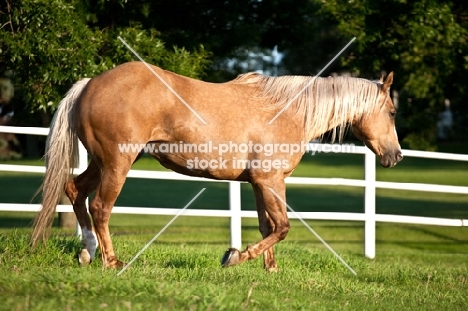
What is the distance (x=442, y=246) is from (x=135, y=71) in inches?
337

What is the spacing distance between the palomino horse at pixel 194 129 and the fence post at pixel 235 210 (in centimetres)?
256

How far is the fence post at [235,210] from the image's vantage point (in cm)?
1005

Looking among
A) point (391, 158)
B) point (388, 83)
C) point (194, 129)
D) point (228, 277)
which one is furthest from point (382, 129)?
point (228, 277)

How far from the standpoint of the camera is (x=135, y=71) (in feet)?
22.4

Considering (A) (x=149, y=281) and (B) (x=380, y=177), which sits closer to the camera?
(A) (x=149, y=281)

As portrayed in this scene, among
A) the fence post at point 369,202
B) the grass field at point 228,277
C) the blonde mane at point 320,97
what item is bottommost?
the fence post at point 369,202

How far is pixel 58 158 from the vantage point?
707 centimetres

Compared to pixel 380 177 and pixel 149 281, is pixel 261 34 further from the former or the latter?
pixel 380 177

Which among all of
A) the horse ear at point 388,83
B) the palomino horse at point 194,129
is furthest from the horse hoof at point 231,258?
the horse ear at point 388,83

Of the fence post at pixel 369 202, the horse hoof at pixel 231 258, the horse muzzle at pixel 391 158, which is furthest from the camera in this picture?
the fence post at pixel 369 202

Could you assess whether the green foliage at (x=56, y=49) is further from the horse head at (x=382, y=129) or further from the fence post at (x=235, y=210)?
the horse head at (x=382, y=129)

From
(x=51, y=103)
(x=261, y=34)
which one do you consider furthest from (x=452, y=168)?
(x=51, y=103)

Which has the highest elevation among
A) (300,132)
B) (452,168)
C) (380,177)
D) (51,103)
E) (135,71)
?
(135,71)

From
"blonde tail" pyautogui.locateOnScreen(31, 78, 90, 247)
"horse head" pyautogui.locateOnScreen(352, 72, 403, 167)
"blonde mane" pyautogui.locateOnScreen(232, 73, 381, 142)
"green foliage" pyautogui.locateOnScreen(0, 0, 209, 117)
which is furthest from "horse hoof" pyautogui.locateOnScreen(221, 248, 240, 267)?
"green foliage" pyautogui.locateOnScreen(0, 0, 209, 117)
